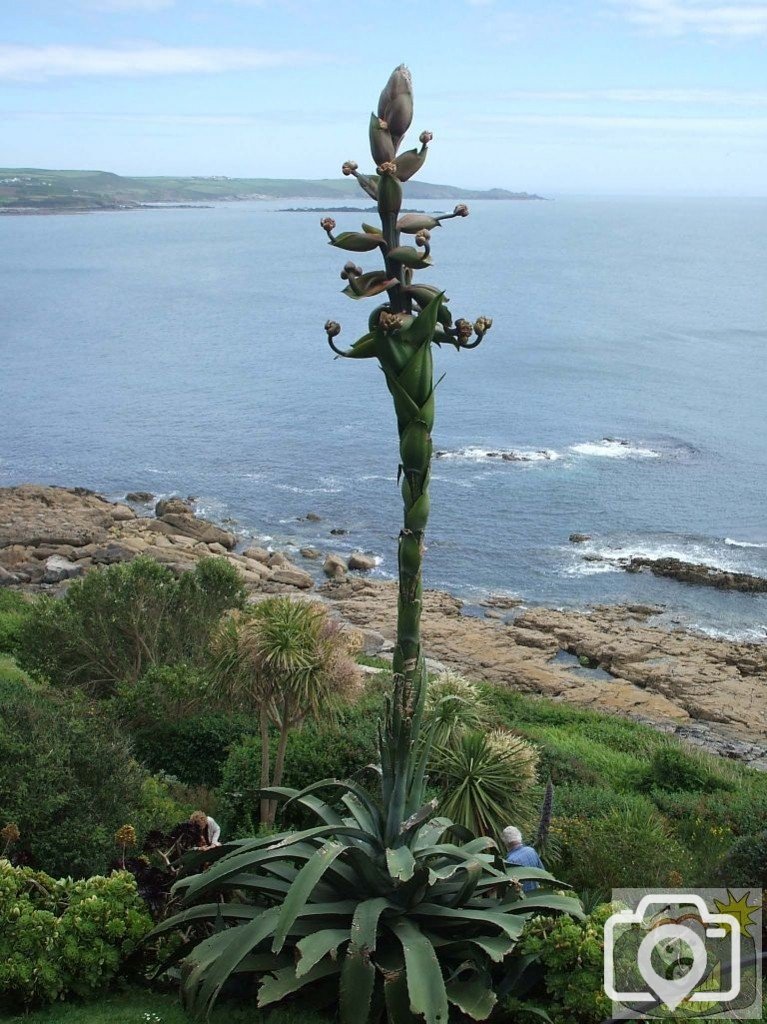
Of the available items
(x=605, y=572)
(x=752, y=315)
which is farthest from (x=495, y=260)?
(x=605, y=572)

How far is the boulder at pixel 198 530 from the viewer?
4369cm

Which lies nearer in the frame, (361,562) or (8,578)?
(8,578)

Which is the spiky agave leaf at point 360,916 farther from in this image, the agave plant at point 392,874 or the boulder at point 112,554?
the boulder at point 112,554

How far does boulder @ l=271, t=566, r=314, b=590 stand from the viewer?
1566 inches

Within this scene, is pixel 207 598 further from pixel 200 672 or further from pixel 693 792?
pixel 693 792

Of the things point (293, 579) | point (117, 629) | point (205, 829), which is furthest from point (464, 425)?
point (205, 829)

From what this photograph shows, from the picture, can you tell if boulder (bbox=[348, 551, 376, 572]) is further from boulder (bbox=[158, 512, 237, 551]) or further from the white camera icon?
the white camera icon

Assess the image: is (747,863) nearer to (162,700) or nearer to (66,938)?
(66,938)

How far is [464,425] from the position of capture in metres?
63.3

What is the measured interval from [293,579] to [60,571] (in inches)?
321

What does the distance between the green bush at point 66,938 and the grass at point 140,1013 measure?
151 mm

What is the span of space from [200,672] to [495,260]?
479 feet

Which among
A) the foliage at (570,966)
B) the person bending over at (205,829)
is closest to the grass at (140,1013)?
the person bending over at (205,829)

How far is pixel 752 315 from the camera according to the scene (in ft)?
358
